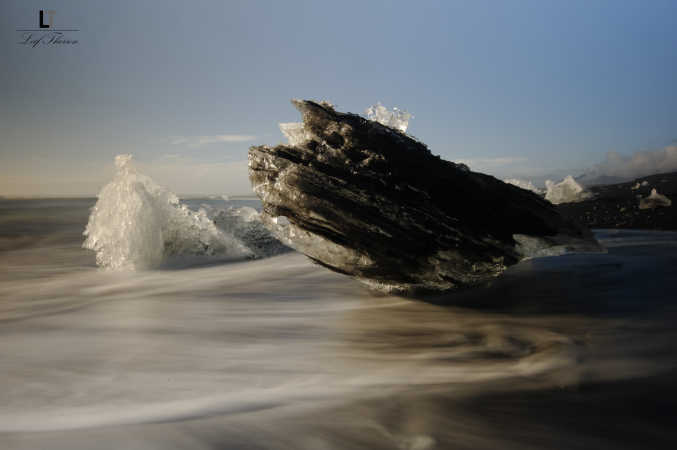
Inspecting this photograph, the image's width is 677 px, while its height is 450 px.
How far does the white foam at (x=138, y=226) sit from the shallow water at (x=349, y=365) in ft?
3.60

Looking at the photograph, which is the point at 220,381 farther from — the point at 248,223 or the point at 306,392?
the point at 248,223

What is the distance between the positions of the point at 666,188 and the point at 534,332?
298 inches

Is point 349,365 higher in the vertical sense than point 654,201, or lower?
lower

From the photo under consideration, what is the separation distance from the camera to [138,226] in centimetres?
498

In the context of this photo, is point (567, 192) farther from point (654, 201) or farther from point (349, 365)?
point (349, 365)

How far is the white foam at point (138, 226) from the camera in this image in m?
4.96

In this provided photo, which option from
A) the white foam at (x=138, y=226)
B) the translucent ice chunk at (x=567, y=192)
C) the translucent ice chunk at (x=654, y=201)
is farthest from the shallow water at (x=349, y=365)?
the translucent ice chunk at (x=567, y=192)

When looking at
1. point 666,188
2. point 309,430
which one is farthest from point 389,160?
point 666,188

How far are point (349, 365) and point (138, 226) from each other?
383cm

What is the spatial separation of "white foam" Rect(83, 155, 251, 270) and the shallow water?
1.10 m

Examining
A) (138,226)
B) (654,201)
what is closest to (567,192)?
(654,201)

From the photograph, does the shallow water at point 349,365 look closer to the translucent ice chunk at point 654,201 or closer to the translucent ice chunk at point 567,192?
the translucent ice chunk at point 654,201

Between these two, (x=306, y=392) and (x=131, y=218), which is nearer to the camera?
(x=306, y=392)

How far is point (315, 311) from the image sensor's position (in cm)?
306
